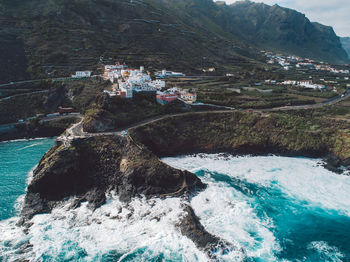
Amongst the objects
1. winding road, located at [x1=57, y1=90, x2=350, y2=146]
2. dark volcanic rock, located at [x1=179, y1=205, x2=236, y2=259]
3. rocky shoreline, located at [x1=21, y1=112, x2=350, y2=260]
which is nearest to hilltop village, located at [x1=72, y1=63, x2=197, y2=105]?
winding road, located at [x1=57, y1=90, x2=350, y2=146]

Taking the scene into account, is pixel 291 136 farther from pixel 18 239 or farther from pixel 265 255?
pixel 18 239

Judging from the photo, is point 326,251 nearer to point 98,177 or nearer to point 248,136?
point 248,136

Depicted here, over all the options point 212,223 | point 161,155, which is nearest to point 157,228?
→ point 212,223

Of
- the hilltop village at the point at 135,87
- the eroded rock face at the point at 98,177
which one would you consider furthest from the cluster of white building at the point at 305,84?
the eroded rock face at the point at 98,177

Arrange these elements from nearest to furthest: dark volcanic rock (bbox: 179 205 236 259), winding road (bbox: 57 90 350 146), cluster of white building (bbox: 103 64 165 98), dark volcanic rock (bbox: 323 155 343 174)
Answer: dark volcanic rock (bbox: 179 205 236 259)
winding road (bbox: 57 90 350 146)
dark volcanic rock (bbox: 323 155 343 174)
cluster of white building (bbox: 103 64 165 98)

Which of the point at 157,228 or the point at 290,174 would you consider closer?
the point at 157,228

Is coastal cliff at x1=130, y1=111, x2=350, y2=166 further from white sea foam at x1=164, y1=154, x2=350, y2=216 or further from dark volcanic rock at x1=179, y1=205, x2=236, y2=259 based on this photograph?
dark volcanic rock at x1=179, y1=205, x2=236, y2=259
